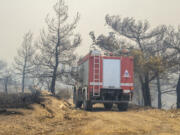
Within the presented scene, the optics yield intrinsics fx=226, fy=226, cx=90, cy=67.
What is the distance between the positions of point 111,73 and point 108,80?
1.64ft

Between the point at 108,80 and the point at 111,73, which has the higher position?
the point at 111,73

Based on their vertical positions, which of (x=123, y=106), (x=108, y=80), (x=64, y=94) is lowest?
(x=123, y=106)

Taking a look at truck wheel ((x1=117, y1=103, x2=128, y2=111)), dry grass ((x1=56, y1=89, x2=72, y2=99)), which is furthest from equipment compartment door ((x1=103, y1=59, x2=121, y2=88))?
dry grass ((x1=56, y1=89, x2=72, y2=99))

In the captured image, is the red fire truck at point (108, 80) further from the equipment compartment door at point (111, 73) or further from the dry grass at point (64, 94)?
the dry grass at point (64, 94)

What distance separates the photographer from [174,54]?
2367 centimetres

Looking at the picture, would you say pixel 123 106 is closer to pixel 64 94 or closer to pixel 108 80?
pixel 108 80

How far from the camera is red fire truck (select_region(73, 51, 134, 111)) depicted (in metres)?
14.2

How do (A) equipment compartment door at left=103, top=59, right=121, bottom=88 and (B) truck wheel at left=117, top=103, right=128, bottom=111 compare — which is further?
(B) truck wheel at left=117, top=103, right=128, bottom=111

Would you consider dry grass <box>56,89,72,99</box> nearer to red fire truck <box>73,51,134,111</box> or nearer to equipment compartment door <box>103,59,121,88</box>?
red fire truck <box>73,51,134,111</box>

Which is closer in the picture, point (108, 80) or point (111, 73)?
point (108, 80)

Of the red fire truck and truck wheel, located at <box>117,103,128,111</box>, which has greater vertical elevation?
the red fire truck

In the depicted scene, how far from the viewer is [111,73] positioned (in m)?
14.5

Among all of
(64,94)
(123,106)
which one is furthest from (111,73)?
(64,94)

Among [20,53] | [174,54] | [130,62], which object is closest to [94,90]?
[130,62]
